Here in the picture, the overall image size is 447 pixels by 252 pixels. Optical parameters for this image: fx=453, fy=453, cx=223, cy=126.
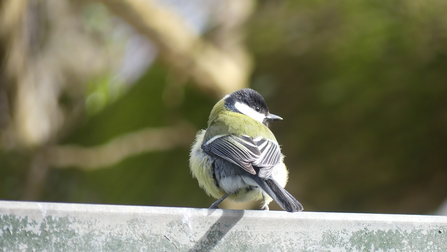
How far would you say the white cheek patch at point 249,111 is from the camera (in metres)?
2.00

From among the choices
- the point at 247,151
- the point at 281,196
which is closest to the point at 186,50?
the point at 247,151

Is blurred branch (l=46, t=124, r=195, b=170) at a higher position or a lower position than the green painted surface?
lower

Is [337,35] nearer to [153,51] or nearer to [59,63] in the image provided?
[153,51]

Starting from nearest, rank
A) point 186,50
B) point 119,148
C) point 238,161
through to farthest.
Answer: point 238,161
point 186,50
point 119,148

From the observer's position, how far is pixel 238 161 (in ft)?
4.62

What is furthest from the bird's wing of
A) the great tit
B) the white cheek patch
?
the white cheek patch

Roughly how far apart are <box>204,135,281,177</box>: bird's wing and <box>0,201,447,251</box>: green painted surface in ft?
1.43

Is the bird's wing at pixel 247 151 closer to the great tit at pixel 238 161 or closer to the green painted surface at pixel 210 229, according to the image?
the great tit at pixel 238 161

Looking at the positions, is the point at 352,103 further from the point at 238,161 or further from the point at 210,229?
the point at 210,229

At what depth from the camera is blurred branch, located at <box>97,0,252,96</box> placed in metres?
2.94

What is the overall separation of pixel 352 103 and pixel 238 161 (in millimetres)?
1631

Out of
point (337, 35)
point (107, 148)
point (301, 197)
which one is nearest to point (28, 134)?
point (107, 148)

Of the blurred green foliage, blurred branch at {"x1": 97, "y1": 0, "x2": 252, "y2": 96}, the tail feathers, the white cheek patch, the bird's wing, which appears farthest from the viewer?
blurred branch at {"x1": 97, "y1": 0, "x2": 252, "y2": 96}

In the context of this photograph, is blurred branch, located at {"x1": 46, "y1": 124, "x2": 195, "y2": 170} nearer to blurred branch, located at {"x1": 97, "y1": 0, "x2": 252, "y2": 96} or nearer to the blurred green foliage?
the blurred green foliage
